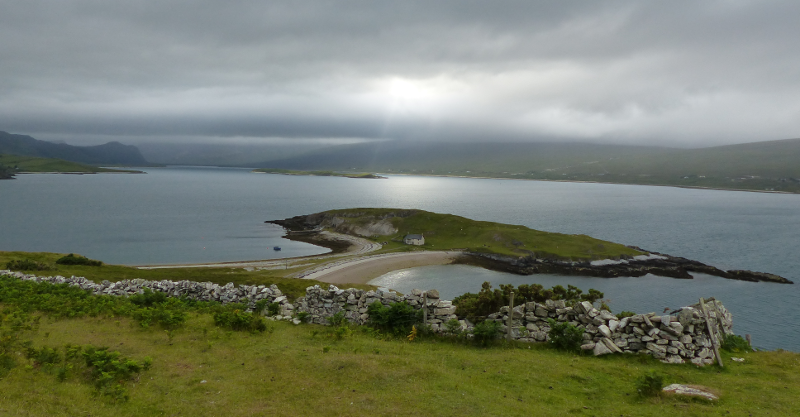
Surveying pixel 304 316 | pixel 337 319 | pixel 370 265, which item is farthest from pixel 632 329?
pixel 370 265

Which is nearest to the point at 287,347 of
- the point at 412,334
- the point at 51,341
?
the point at 412,334

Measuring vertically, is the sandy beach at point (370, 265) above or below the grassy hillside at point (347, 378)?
below

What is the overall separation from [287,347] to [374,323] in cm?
459

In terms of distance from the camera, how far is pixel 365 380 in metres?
12.7

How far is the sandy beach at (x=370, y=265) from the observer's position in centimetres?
7012

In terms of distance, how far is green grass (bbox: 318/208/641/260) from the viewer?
90.2 metres

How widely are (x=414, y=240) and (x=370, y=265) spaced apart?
76.8 ft

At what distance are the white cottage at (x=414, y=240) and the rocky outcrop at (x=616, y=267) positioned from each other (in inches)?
566

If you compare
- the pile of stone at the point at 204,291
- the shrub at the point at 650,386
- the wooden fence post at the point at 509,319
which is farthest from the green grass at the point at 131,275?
the shrub at the point at 650,386

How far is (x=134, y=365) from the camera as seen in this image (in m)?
12.5

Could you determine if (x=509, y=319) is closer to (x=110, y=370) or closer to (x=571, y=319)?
(x=571, y=319)

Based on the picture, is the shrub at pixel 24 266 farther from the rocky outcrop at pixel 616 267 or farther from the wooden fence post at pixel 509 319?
the rocky outcrop at pixel 616 267

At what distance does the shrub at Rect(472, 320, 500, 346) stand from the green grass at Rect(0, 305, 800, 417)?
0.56 metres

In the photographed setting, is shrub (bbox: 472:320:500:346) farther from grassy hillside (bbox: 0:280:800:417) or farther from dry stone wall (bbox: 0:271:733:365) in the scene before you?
dry stone wall (bbox: 0:271:733:365)
